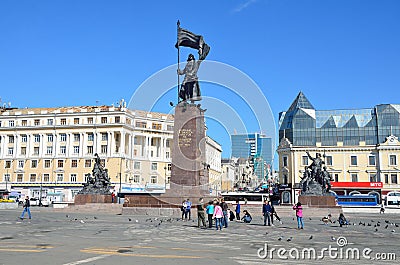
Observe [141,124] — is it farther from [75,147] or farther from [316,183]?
[316,183]

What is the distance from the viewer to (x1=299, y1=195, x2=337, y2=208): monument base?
36.8 meters

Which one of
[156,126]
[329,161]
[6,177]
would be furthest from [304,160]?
[6,177]

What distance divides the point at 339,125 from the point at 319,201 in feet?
158

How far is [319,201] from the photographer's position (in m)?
37.0

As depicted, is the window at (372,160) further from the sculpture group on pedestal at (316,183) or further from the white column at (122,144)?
the white column at (122,144)

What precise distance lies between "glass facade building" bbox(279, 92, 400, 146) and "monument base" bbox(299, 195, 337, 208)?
148 ft

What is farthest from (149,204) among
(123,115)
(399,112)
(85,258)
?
(399,112)

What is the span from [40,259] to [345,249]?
→ 916 cm

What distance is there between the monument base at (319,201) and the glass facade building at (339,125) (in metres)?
45.1

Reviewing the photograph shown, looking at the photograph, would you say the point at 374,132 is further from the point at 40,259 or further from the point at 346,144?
the point at 40,259

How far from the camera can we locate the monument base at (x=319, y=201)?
121ft

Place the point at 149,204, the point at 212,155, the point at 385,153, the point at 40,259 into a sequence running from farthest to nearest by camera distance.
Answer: the point at 212,155
the point at 385,153
the point at 149,204
the point at 40,259

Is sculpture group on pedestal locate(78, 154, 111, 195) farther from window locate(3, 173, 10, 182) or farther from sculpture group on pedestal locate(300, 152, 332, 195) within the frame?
window locate(3, 173, 10, 182)

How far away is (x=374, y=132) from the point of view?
256 ft
